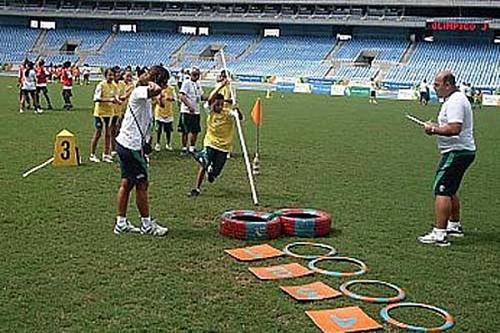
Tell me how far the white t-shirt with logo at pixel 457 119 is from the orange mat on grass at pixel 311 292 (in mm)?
2756

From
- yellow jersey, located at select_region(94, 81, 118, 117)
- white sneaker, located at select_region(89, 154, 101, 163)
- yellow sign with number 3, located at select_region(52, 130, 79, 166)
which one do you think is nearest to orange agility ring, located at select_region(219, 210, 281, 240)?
yellow sign with number 3, located at select_region(52, 130, 79, 166)

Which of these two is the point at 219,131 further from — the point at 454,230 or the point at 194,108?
the point at 194,108

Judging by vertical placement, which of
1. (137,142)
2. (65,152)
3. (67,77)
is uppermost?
(67,77)

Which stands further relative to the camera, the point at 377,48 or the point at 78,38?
the point at 78,38

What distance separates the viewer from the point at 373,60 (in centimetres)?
6122

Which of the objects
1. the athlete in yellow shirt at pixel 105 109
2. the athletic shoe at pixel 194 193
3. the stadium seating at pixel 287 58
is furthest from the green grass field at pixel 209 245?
the stadium seating at pixel 287 58

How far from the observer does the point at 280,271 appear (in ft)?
25.6

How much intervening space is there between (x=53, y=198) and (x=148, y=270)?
3980mm

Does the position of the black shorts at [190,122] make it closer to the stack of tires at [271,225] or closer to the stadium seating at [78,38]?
the stack of tires at [271,225]

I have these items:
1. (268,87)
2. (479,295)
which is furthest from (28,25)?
(479,295)

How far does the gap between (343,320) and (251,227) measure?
112 inches

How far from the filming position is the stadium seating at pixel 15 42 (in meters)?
68.3

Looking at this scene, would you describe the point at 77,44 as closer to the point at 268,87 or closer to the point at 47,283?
the point at 268,87

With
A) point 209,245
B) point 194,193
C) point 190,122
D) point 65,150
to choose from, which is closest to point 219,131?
point 194,193
